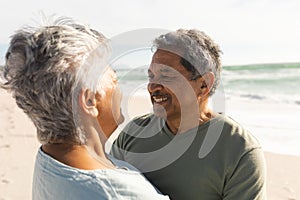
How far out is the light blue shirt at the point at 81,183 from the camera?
3.71ft

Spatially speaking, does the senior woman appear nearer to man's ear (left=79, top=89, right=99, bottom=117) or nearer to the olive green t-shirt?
man's ear (left=79, top=89, right=99, bottom=117)

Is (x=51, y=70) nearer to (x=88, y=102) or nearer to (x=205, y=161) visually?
(x=88, y=102)

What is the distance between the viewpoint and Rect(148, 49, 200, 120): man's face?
189cm

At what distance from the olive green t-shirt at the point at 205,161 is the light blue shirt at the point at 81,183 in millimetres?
461

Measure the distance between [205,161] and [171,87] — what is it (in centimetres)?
41

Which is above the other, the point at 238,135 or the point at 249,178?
the point at 238,135

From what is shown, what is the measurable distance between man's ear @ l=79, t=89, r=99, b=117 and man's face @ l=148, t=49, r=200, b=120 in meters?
0.71

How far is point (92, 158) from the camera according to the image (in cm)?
120

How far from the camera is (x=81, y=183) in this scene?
1.13 m

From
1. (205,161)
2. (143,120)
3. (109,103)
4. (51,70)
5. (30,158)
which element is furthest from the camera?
(30,158)

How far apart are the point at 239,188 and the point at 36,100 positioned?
85cm

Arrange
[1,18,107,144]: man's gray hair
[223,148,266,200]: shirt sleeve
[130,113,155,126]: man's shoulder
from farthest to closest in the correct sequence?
[130,113,155,126]: man's shoulder < [223,148,266,200]: shirt sleeve < [1,18,107,144]: man's gray hair

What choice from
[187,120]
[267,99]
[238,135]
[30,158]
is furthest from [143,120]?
[267,99]

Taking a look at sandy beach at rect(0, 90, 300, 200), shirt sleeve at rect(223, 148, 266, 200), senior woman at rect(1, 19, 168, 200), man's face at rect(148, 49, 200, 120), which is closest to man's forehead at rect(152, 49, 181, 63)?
man's face at rect(148, 49, 200, 120)
